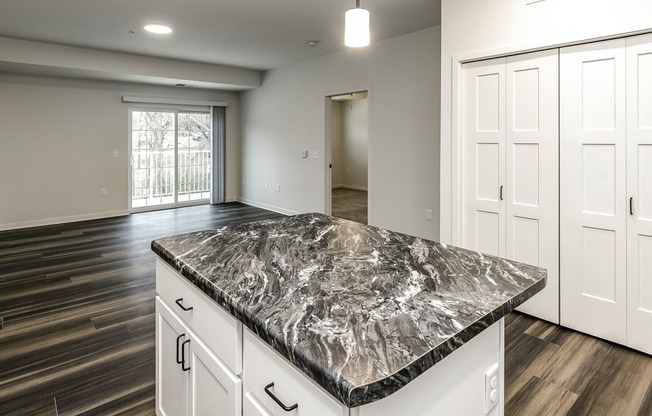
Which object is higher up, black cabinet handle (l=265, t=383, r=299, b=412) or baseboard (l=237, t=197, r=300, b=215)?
baseboard (l=237, t=197, r=300, b=215)

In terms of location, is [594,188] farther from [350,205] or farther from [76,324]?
[350,205]

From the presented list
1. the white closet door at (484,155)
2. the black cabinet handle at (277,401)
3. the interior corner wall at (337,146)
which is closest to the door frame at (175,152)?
the interior corner wall at (337,146)

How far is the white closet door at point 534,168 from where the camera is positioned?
2.68 meters

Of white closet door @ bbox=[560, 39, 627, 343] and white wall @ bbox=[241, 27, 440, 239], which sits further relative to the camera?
white wall @ bbox=[241, 27, 440, 239]

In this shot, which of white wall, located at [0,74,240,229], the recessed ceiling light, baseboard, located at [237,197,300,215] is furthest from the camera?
baseboard, located at [237,197,300,215]

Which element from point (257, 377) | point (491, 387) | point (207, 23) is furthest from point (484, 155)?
point (207, 23)

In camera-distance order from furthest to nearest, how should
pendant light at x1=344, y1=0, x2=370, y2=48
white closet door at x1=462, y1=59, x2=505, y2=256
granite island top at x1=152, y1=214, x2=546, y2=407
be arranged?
1. white closet door at x1=462, y1=59, x2=505, y2=256
2. pendant light at x1=344, y1=0, x2=370, y2=48
3. granite island top at x1=152, y1=214, x2=546, y2=407

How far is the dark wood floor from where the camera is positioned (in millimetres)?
1938

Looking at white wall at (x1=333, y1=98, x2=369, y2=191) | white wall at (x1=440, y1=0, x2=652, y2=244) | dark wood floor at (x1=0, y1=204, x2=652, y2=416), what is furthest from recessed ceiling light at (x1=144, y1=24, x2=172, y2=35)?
white wall at (x1=333, y1=98, x2=369, y2=191)

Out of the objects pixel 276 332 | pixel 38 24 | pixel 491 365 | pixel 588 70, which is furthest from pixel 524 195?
pixel 38 24

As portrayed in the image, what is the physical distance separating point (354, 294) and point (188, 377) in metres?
0.73

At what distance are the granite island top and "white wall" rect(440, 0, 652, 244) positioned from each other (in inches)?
67.2

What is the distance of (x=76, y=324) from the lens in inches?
110

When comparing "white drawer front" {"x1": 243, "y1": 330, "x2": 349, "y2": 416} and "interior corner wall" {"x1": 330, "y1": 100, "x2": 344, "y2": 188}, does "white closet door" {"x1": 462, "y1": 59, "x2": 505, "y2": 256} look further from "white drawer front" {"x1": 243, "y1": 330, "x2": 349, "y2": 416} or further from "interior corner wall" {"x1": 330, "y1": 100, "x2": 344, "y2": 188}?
"interior corner wall" {"x1": 330, "y1": 100, "x2": 344, "y2": 188}
